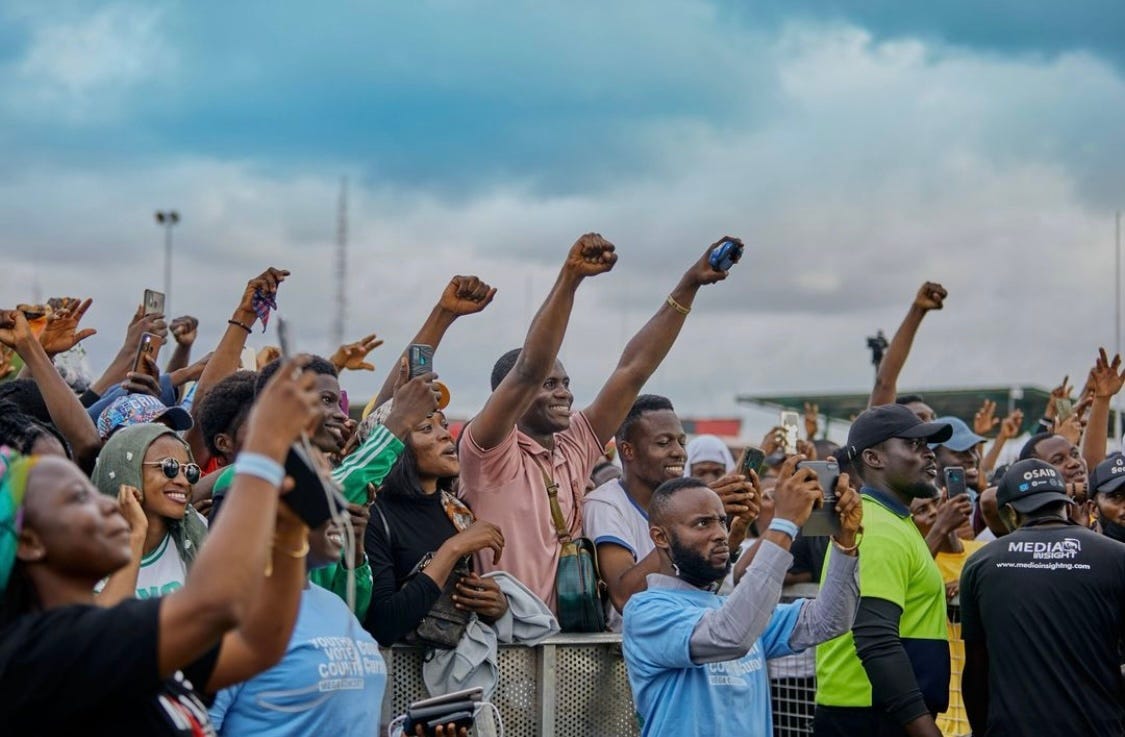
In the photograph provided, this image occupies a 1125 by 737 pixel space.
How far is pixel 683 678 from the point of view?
525 centimetres

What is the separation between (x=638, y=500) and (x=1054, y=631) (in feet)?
6.59

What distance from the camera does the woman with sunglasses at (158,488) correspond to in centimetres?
482

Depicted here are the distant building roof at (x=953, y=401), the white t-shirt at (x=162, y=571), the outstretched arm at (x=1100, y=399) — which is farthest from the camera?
the distant building roof at (x=953, y=401)

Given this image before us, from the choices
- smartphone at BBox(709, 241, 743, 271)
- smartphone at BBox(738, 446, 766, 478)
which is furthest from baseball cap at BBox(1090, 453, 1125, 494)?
smartphone at BBox(709, 241, 743, 271)

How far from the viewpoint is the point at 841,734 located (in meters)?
6.09

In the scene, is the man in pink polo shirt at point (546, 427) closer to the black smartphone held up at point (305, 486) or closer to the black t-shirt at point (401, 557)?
the black t-shirt at point (401, 557)

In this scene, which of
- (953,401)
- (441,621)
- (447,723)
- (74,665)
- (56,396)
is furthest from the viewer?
(953,401)

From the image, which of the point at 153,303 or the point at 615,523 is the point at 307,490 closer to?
the point at 615,523

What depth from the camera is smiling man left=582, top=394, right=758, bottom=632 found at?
5.90 meters

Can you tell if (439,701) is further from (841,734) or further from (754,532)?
(754,532)

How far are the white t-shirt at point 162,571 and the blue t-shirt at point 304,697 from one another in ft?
1.98

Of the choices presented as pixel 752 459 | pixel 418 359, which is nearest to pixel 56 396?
pixel 418 359

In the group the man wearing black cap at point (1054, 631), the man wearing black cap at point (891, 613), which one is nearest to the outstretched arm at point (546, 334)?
the man wearing black cap at point (891, 613)

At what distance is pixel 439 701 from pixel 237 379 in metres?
1.71
